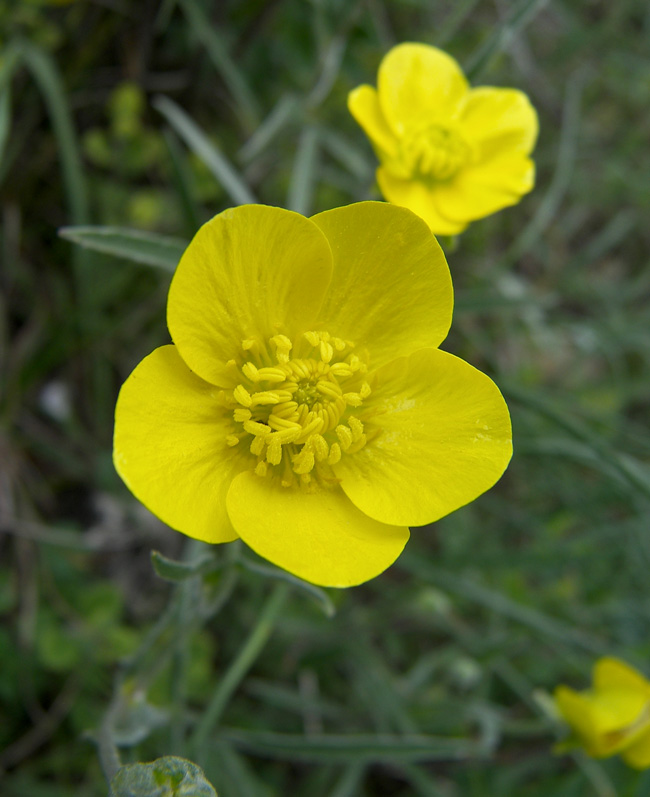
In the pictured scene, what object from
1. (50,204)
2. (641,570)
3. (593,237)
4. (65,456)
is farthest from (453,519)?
(593,237)

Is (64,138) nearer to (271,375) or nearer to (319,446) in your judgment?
(271,375)

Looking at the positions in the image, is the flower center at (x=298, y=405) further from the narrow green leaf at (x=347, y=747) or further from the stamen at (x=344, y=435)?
the narrow green leaf at (x=347, y=747)

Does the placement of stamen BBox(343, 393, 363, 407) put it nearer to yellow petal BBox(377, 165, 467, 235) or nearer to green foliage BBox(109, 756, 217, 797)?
yellow petal BBox(377, 165, 467, 235)

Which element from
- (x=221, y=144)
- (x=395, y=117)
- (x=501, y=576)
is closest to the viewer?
(x=395, y=117)

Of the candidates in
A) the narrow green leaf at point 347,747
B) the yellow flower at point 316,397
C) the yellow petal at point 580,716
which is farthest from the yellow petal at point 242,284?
the yellow petal at point 580,716

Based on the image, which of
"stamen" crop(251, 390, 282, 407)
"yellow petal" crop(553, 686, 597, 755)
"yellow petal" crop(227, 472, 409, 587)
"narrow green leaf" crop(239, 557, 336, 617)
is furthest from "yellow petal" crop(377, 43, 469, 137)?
"yellow petal" crop(553, 686, 597, 755)

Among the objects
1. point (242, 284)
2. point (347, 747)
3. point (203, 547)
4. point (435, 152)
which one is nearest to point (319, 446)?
point (242, 284)

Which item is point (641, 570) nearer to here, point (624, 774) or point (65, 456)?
point (624, 774)
